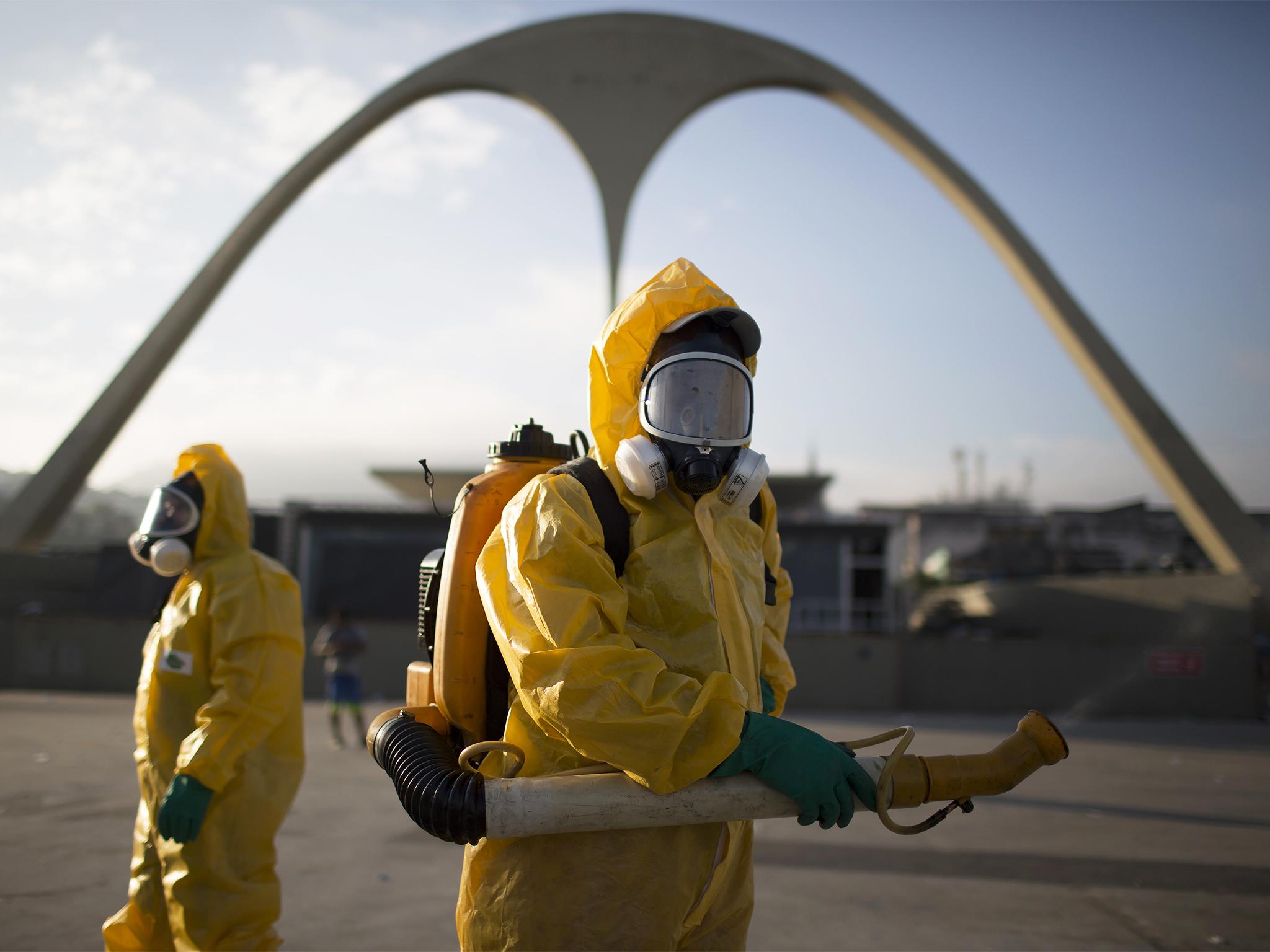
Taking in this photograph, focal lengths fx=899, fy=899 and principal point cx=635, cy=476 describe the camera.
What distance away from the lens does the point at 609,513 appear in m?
Answer: 1.71

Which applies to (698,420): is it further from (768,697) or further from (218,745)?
(218,745)

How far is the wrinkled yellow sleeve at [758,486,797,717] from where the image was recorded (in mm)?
2080

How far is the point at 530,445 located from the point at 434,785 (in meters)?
0.86

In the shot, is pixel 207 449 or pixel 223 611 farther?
pixel 207 449

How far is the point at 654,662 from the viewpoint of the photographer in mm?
1545

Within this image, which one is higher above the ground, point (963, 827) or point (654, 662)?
point (654, 662)

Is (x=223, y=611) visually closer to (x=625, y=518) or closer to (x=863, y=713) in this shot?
(x=625, y=518)

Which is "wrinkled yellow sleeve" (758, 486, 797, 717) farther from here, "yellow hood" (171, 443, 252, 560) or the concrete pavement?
the concrete pavement

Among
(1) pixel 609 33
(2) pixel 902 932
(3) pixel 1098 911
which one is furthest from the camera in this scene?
(1) pixel 609 33

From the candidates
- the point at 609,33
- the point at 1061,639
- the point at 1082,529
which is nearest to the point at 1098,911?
the point at 1061,639

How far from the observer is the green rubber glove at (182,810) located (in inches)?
103

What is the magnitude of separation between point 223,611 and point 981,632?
1869 centimetres

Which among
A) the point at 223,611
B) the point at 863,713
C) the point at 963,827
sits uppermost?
the point at 223,611

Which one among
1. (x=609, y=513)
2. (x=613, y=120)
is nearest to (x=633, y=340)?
(x=609, y=513)
